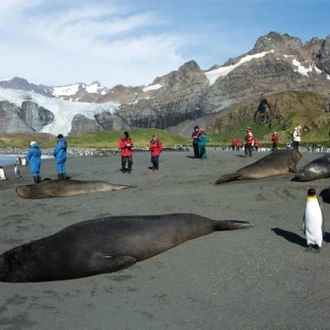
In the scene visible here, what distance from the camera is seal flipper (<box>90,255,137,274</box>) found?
7535mm

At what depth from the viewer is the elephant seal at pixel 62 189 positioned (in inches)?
637

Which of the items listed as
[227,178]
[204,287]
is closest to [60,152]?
[227,178]

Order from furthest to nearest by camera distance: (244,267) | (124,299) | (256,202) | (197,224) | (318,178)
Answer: (318,178) → (256,202) → (197,224) → (244,267) → (124,299)

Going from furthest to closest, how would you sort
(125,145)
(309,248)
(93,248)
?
(125,145) < (309,248) < (93,248)

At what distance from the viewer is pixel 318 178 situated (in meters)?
15.4

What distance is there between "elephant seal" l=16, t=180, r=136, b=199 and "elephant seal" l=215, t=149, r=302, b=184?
374 centimetres

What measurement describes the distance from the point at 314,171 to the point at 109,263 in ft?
31.4

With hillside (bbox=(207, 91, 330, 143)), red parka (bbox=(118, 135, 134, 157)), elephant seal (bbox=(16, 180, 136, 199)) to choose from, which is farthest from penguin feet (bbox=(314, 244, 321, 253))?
hillside (bbox=(207, 91, 330, 143))

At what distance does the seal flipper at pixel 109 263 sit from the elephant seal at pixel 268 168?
28.1 ft

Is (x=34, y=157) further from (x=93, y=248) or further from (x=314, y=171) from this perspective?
(x=93, y=248)

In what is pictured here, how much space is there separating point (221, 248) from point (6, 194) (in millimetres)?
11691

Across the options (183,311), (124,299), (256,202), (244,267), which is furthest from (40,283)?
(256,202)

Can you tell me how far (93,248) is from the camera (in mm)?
7816

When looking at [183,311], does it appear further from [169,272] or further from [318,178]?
[318,178]
